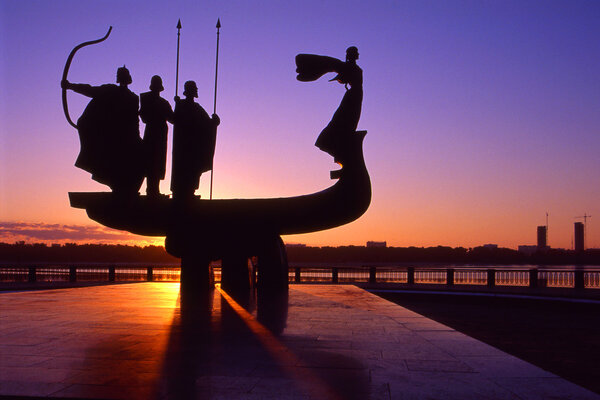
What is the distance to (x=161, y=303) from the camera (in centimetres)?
955

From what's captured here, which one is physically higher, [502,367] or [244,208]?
[244,208]

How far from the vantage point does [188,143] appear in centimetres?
1027

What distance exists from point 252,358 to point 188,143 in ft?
21.2

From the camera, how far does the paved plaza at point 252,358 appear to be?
3605 mm

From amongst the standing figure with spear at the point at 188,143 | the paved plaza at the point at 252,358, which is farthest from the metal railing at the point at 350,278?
the paved plaza at the point at 252,358

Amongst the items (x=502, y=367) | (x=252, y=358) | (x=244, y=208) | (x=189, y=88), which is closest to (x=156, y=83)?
(x=189, y=88)

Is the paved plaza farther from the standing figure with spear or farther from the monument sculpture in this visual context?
the standing figure with spear

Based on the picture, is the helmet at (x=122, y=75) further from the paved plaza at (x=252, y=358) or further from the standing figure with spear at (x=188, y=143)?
the paved plaza at (x=252, y=358)

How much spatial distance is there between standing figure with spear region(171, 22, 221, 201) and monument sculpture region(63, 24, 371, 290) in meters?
0.06

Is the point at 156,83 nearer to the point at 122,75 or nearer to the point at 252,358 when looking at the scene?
the point at 122,75

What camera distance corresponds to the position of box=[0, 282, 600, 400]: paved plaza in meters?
3.61

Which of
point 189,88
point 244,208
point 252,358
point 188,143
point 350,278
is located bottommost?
point 350,278

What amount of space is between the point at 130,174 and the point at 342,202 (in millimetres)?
4341

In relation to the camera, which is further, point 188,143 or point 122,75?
point 188,143
